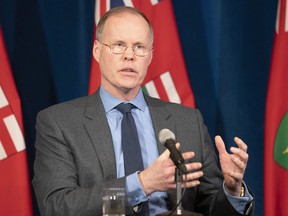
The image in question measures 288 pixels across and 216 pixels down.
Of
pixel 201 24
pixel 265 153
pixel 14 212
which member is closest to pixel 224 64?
pixel 201 24

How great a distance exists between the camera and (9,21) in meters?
3.30

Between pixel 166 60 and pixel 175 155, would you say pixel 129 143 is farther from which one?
pixel 166 60

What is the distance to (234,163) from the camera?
2.40 m

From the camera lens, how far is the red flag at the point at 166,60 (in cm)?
346

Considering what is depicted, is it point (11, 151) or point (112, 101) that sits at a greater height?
point (112, 101)

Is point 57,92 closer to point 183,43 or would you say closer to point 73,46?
point 73,46

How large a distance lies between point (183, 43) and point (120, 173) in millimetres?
1150

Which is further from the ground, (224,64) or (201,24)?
(201,24)

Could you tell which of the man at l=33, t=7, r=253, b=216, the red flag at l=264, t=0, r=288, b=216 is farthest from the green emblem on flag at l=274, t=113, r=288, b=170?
the man at l=33, t=7, r=253, b=216

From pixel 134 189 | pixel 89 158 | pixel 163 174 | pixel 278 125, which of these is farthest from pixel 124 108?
pixel 278 125

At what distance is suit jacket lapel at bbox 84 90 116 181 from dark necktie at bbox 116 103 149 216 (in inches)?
2.2

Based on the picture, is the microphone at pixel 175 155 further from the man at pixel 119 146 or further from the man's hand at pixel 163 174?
the man at pixel 119 146

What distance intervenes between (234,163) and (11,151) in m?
1.33

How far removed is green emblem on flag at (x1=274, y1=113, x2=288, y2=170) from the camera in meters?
3.51
